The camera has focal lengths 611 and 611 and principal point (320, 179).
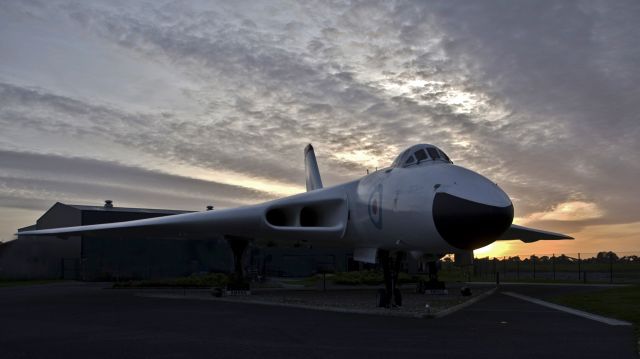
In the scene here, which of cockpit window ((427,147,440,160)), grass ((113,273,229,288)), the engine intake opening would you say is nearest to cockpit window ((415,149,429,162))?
cockpit window ((427,147,440,160))

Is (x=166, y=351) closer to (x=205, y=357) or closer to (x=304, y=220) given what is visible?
(x=205, y=357)

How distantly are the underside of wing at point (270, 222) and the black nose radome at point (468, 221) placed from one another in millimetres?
5186

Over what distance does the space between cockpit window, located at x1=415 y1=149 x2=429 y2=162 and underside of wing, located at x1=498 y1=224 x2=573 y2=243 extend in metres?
9.67

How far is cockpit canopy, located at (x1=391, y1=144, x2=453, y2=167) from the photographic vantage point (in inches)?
545

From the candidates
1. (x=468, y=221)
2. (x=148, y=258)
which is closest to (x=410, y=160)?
(x=468, y=221)

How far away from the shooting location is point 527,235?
2453 cm

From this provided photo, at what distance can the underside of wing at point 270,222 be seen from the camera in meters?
17.1

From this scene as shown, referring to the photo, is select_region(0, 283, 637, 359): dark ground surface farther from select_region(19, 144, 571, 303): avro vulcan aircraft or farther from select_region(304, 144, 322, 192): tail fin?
select_region(304, 144, 322, 192): tail fin

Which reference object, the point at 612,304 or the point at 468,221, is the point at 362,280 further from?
the point at 468,221

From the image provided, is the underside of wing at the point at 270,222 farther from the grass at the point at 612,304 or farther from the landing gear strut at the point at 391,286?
the grass at the point at 612,304

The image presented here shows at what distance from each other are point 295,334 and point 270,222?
9.61 m

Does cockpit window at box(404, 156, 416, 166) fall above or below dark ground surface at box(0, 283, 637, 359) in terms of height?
above

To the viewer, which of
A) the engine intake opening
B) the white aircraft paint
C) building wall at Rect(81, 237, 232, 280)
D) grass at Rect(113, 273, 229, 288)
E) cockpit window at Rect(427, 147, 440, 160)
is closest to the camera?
the white aircraft paint

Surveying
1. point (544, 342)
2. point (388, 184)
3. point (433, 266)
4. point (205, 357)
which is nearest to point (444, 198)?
point (388, 184)
